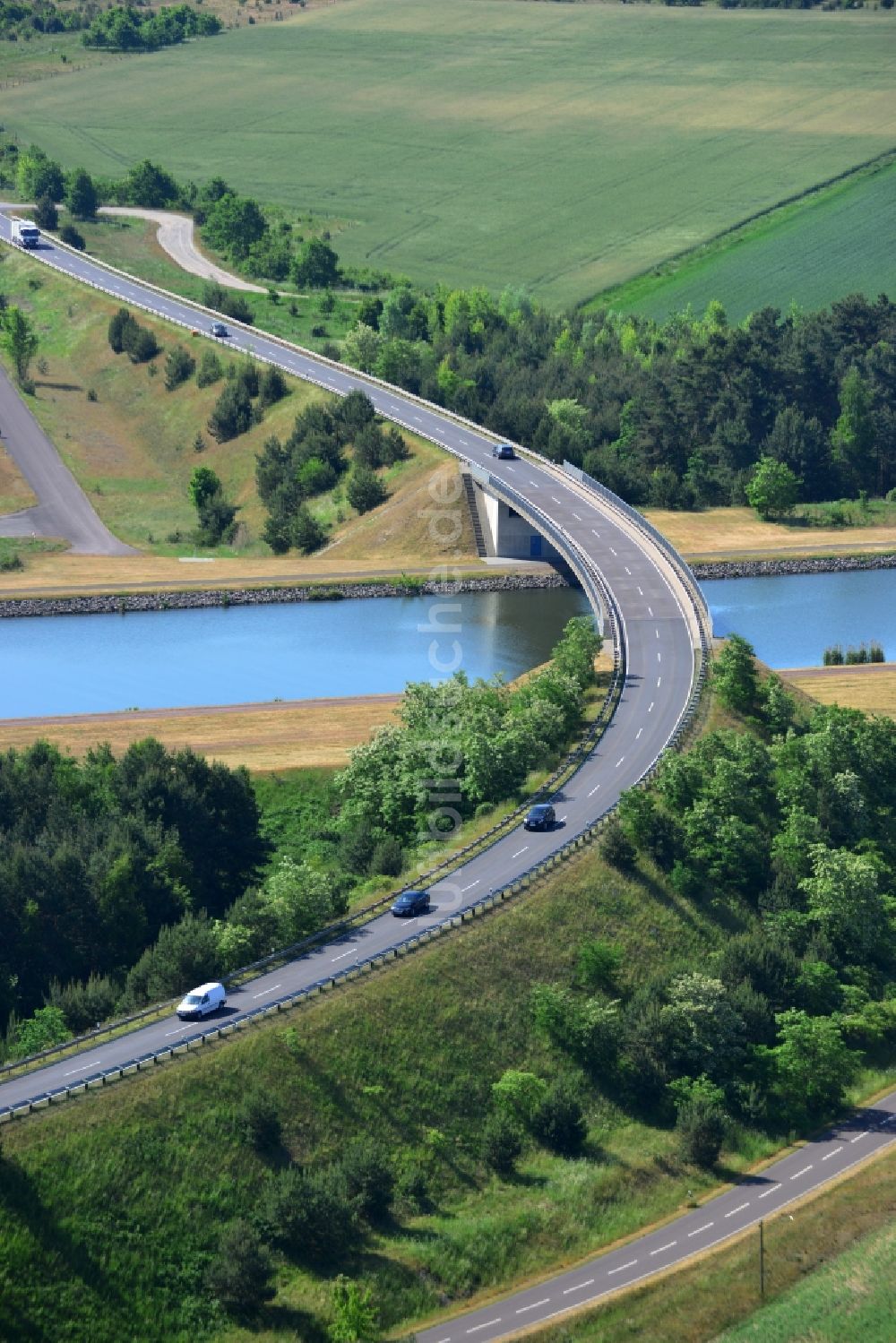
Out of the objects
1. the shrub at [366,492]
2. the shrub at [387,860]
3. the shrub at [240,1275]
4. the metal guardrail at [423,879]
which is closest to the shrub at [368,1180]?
the shrub at [240,1275]

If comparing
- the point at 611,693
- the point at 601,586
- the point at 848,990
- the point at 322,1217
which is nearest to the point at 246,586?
the point at 601,586

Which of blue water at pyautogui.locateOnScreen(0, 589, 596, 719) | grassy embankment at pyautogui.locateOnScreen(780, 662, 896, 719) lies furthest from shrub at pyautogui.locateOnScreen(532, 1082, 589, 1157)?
blue water at pyautogui.locateOnScreen(0, 589, 596, 719)

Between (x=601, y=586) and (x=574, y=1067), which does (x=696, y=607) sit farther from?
(x=574, y=1067)

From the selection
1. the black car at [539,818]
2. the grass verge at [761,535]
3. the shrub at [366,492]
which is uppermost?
the shrub at [366,492]

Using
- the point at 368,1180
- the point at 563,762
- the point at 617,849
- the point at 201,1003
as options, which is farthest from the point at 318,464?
the point at 368,1180

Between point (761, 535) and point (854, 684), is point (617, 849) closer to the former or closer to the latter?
point (854, 684)

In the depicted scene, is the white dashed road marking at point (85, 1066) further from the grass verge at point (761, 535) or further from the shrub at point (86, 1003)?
the grass verge at point (761, 535)
